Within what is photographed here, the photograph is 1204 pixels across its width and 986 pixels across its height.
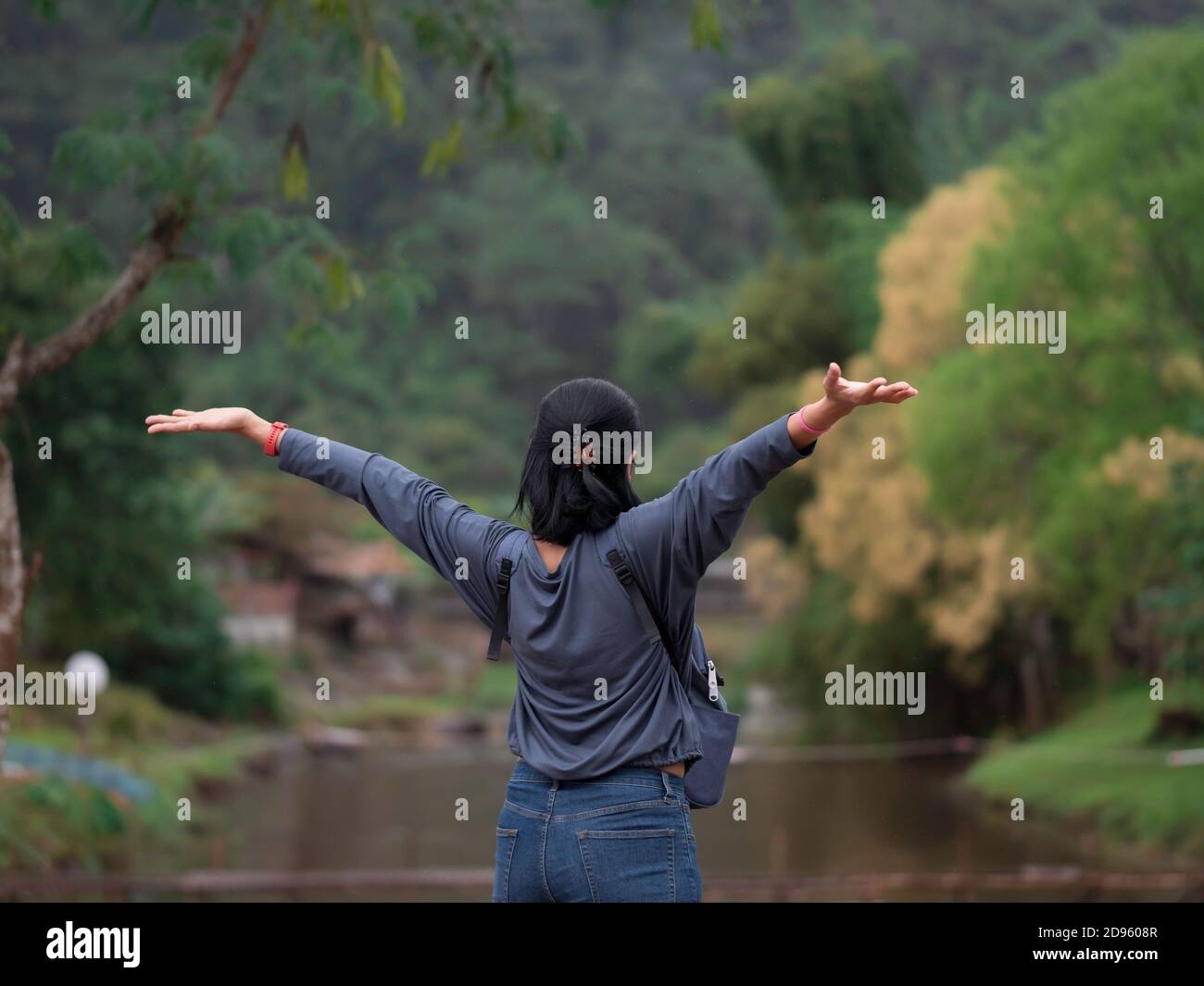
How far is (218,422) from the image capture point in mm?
1870

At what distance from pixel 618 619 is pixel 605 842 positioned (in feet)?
0.83

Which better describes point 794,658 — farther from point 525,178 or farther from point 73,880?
point 525,178

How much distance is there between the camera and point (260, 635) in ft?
58.4

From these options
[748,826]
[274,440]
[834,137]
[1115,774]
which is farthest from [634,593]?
[834,137]

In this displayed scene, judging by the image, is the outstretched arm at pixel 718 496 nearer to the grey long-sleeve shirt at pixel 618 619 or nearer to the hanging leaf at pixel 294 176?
the grey long-sleeve shirt at pixel 618 619

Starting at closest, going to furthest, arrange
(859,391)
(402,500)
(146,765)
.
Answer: (859,391) → (402,500) → (146,765)

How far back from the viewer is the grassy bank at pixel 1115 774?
8.98 m

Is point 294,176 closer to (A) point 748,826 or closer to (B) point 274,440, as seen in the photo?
(B) point 274,440

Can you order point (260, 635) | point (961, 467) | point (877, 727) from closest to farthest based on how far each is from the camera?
point (961, 467) → point (877, 727) → point (260, 635)

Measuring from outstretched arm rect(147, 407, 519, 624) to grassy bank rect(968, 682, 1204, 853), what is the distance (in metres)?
7.82

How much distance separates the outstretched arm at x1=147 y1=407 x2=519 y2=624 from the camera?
1.82 m

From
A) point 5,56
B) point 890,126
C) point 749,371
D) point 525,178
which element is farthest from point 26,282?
point 525,178

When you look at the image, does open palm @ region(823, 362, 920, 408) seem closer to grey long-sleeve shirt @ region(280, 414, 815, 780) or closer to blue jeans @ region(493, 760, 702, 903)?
grey long-sleeve shirt @ region(280, 414, 815, 780)

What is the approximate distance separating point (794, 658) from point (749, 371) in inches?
115
